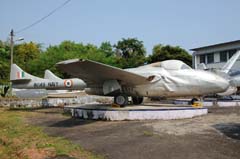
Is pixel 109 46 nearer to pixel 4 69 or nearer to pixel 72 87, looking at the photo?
pixel 4 69

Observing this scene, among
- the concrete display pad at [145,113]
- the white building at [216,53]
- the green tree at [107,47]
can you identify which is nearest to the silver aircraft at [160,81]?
the concrete display pad at [145,113]

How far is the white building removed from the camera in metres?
34.7

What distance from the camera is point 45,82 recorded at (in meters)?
16.0

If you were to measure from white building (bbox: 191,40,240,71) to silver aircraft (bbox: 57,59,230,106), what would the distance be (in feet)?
77.7

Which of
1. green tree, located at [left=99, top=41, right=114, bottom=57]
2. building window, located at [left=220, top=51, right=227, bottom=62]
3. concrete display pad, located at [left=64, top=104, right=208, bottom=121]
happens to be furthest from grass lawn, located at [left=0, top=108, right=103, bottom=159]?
green tree, located at [left=99, top=41, right=114, bottom=57]

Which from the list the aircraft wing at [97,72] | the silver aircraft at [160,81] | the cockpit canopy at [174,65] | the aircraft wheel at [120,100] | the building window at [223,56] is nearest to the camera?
the aircraft wing at [97,72]

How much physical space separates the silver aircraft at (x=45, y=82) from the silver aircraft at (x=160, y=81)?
2.86m

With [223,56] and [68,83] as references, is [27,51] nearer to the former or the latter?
[223,56]

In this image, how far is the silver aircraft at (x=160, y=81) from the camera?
11.7m

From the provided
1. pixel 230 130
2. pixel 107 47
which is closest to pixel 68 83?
pixel 230 130

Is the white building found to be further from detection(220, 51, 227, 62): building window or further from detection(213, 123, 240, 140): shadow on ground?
detection(213, 123, 240, 140): shadow on ground

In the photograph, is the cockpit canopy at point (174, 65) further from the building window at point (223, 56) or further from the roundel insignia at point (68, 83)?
the building window at point (223, 56)

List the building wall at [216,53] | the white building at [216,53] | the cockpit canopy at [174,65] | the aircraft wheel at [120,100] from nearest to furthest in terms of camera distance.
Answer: the cockpit canopy at [174,65] < the aircraft wheel at [120,100] < the building wall at [216,53] < the white building at [216,53]

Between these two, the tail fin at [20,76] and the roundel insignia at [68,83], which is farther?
the tail fin at [20,76]
